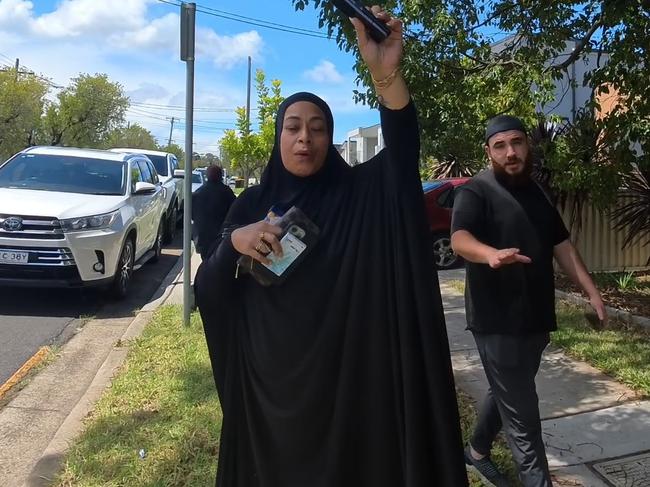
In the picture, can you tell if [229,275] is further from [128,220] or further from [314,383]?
[128,220]

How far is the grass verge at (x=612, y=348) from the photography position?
459 cm

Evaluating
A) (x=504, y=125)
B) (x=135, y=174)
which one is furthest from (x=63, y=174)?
(x=504, y=125)

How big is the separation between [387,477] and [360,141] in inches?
1403

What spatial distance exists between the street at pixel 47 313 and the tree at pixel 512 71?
365 centimetres

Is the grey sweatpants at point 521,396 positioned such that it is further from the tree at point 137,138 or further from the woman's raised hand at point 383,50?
the tree at point 137,138

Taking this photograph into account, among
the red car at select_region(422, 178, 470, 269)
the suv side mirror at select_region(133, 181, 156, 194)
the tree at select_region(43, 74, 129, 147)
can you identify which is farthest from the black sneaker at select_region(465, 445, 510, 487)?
the tree at select_region(43, 74, 129, 147)

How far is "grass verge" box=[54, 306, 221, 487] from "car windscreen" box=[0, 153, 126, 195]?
3.06 metres

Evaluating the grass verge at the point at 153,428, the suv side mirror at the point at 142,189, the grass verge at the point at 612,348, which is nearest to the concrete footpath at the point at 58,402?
the grass verge at the point at 153,428

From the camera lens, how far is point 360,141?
3678cm

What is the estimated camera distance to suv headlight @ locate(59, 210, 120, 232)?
253 inches

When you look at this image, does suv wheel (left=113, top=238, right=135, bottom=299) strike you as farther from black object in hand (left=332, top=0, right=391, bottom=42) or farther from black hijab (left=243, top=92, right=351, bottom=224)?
black object in hand (left=332, top=0, right=391, bottom=42)

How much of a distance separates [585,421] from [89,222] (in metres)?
5.12

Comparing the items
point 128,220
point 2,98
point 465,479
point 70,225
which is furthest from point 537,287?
point 2,98

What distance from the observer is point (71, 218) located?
21.2 ft
